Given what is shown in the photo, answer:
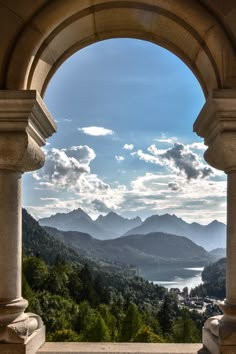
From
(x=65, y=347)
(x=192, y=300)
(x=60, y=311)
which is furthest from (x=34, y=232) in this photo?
(x=65, y=347)

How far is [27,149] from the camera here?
4270 millimetres

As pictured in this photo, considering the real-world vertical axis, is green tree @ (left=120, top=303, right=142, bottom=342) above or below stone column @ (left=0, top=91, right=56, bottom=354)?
below

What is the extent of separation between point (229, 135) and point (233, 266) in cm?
127

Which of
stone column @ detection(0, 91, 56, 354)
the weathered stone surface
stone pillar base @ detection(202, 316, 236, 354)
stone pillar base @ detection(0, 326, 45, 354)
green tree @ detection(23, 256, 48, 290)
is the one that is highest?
stone column @ detection(0, 91, 56, 354)

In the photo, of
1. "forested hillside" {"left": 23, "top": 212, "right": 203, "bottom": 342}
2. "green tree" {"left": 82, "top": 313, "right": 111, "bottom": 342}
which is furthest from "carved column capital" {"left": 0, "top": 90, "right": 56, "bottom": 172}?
"green tree" {"left": 82, "top": 313, "right": 111, "bottom": 342}

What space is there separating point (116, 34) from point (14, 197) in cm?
248

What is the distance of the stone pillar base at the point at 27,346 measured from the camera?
13.7 ft

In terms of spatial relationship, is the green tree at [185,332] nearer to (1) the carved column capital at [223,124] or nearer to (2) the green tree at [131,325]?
A: (2) the green tree at [131,325]

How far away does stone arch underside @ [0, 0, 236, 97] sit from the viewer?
14.4ft

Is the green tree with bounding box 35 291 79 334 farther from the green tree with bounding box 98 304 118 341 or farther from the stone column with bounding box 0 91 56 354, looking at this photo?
the stone column with bounding box 0 91 56 354

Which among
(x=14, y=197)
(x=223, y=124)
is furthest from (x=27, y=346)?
(x=223, y=124)

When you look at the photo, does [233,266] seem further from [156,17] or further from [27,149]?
[156,17]

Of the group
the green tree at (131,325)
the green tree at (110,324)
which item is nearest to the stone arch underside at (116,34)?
the green tree at (131,325)

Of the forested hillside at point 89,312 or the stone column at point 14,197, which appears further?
the forested hillside at point 89,312
